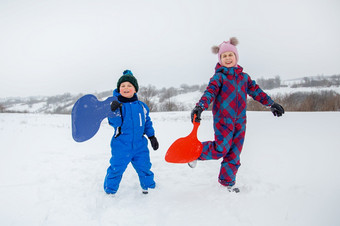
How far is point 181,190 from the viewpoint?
7.42ft

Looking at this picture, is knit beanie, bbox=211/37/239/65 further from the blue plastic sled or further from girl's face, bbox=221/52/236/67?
the blue plastic sled

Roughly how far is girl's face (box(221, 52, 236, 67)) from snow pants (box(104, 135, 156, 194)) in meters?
1.24

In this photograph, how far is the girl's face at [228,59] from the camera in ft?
7.14

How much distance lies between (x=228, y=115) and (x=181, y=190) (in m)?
0.98

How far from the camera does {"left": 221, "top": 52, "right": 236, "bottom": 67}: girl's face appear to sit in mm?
2178

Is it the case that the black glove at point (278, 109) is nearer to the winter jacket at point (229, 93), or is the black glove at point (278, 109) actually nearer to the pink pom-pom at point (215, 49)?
the winter jacket at point (229, 93)

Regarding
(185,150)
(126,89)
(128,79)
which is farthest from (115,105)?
(185,150)

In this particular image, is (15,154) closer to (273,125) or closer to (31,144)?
(31,144)

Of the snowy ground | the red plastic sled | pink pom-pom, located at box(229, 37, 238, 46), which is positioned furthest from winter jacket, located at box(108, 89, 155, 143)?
pink pom-pom, located at box(229, 37, 238, 46)

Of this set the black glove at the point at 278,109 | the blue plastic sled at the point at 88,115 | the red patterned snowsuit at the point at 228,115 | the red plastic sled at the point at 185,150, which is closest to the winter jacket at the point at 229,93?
the red patterned snowsuit at the point at 228,115

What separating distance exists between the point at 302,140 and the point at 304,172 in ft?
4.15

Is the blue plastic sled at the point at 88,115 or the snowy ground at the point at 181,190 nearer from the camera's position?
the snowy ground at the point at 181,190

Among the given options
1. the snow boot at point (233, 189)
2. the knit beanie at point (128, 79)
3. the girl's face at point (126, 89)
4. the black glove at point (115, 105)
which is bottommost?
the snow boot at point (233, 189)

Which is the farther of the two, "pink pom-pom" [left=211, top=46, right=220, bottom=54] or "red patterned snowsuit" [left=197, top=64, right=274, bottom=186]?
"pink pom-pom" [left=211, top=46, right=220, bottom=54]
